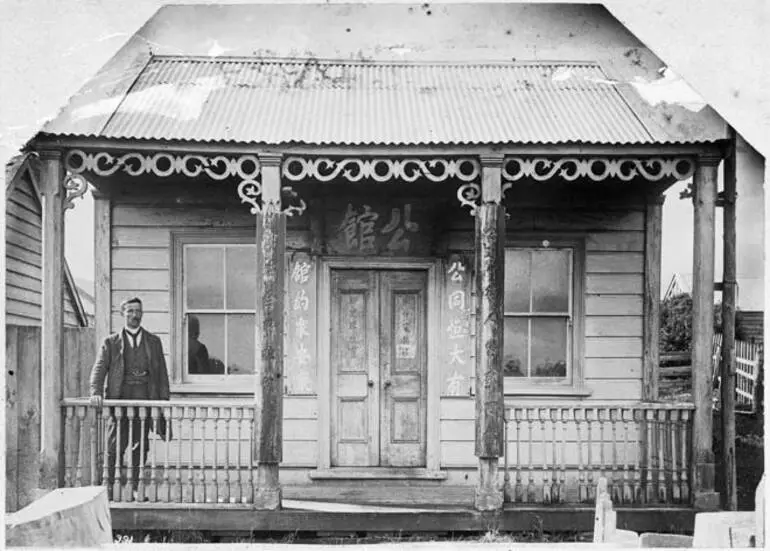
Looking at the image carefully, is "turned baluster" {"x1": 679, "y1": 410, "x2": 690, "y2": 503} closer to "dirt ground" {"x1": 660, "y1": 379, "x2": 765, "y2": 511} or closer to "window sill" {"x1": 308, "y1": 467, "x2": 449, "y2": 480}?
"dirt ground" {"x1": 660, "y1": 379, "x2": 765, "y2": 511}

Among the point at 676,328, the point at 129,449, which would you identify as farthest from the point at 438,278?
the point at 676,328

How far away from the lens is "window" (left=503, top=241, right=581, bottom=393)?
31.0ft

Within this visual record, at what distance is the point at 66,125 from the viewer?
7246mm

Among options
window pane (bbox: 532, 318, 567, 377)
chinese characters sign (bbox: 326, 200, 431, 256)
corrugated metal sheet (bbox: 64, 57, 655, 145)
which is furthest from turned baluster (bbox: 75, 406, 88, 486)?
window pane (bbox: 532, 318, 567, 377)

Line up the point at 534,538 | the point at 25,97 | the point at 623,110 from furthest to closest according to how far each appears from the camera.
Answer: the point at 623,110
the point at 534,538
the point at 25,97

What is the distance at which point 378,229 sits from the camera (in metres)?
9.32

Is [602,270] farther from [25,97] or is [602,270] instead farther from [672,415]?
[25,97]

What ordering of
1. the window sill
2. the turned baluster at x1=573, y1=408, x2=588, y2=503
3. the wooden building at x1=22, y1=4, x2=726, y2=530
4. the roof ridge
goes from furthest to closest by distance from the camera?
the roof ridge, the window sill, the wooden building at x1=22, y1=4, x2=726, y2=530, the turned baluster at x1=573, y1=408, x2=588, y2=503

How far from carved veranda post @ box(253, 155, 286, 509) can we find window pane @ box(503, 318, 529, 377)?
324 centimetres

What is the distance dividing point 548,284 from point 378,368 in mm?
2327

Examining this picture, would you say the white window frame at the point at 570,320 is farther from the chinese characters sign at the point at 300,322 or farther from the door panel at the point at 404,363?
the chinese characters sign at the point at 300,322

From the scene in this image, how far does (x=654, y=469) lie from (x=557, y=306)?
233cm

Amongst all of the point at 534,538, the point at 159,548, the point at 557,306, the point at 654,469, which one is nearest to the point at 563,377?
the point at 557,306

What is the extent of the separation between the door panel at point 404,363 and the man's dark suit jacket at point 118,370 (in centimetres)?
258
